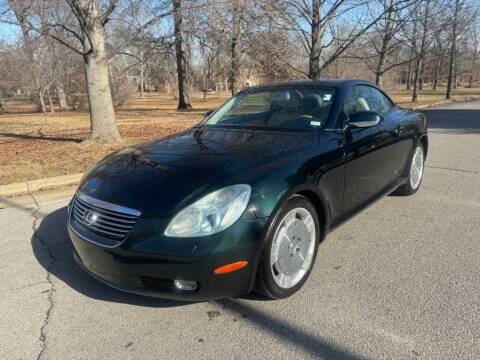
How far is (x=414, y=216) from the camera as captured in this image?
456cm

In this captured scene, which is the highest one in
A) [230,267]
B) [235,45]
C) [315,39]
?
[235,45]

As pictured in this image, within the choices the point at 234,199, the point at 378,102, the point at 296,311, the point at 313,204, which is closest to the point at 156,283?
the point at 234,199

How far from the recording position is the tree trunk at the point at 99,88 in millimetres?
9134

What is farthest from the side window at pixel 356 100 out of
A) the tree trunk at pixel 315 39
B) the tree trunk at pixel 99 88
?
the tree trunk at pixel 315 39

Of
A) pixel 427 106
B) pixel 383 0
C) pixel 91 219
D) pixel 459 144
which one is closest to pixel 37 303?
pixel 91 219

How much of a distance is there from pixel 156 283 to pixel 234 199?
717 mm

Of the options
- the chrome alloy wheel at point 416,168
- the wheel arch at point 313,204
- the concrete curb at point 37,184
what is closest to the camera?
the wheel arch at point 313,204

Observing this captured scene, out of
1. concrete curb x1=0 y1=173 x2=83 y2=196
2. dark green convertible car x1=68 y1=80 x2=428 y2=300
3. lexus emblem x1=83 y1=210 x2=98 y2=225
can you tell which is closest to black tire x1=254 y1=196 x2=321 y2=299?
dark green convertible car x1=68 y1=80 x2=428 y2=300

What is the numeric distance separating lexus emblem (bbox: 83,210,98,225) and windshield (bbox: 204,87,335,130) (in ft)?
5.65

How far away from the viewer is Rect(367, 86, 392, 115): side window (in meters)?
4.47

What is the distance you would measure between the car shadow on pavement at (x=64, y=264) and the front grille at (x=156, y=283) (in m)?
0.43

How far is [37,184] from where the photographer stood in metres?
6.20

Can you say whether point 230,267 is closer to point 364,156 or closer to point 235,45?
point 364,156

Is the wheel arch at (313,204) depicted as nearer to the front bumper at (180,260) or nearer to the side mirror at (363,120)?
the front bumper at (180,260)
